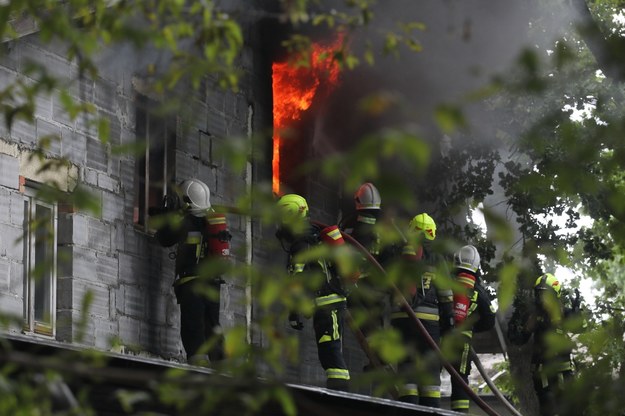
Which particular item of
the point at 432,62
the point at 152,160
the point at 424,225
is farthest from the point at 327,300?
the point at 432,62

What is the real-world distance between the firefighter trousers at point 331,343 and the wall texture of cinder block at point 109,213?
3.25 ft

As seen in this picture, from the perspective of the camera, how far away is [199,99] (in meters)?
13.7

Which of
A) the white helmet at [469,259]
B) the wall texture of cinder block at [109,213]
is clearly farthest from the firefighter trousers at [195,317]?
the white helmet at [469,259]

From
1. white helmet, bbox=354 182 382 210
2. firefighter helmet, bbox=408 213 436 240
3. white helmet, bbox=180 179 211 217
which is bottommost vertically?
white helmet, bbox=180 179 211 217

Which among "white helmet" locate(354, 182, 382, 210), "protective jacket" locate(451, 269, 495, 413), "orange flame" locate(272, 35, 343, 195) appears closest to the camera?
"white helmet" locate(354, 182, 382, 210)

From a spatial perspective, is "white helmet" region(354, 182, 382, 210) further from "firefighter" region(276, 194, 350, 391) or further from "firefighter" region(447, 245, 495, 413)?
"firefighter" region(447, 245, 495, 413)

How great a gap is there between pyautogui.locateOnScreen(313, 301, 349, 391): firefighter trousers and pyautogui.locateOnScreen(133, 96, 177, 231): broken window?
1588 millimetres

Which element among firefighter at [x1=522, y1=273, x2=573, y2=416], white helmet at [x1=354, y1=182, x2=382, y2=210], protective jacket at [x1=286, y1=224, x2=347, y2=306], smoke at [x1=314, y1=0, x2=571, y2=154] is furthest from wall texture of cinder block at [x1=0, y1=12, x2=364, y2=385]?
firefighter at [x1=522, y1=273, x2=573, y2=416]

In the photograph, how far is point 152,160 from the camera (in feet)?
43.3

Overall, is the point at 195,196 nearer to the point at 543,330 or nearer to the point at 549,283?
the point at 549,283

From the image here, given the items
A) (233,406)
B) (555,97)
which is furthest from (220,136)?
(233,406)

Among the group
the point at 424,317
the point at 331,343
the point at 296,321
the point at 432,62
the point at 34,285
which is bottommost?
the point at 331,343

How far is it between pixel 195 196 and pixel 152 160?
34.7 inches

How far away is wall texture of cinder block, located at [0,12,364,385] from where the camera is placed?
11.3 metres
